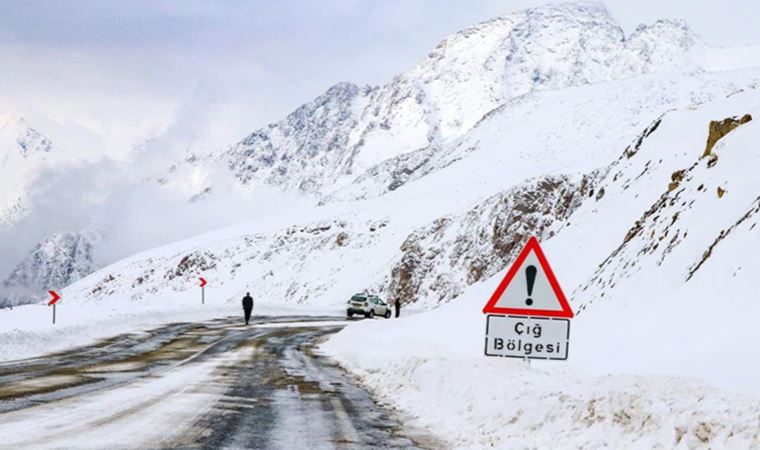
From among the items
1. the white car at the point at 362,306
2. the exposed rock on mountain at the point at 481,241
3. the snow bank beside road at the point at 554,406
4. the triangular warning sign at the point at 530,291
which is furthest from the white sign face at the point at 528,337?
the exposed rock on mountain at the point at 481,241

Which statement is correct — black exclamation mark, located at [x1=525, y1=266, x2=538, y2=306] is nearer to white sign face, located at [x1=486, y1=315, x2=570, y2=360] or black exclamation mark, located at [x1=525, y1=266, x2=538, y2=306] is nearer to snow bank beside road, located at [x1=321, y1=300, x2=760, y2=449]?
white sign face, located at [x1=486, y1=315, x2=570, y2=360]

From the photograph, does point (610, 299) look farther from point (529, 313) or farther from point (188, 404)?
point (188, 404)

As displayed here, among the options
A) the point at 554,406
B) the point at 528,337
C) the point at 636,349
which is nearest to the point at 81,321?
the point at 636,349

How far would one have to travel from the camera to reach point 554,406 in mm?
9188

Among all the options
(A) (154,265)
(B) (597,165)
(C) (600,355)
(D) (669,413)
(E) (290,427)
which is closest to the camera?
(D) (669,413)

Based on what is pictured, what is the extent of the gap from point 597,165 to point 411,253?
17207 mm

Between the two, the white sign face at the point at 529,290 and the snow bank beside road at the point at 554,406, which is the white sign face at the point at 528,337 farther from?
the snow bank beside road at the point at 554,406

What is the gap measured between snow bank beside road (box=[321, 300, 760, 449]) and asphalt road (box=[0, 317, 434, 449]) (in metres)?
0.71

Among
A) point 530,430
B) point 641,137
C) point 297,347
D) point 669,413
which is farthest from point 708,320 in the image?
point 641,137

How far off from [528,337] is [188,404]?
194 inches

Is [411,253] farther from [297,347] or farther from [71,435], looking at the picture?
[71,435]

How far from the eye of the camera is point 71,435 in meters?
8.98

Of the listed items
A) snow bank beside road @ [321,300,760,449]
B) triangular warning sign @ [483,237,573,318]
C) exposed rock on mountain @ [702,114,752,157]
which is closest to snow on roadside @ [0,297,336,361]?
snow bank beside road @ [321,300,760,449]

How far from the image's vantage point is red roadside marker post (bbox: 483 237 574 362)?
1038 centimetres
